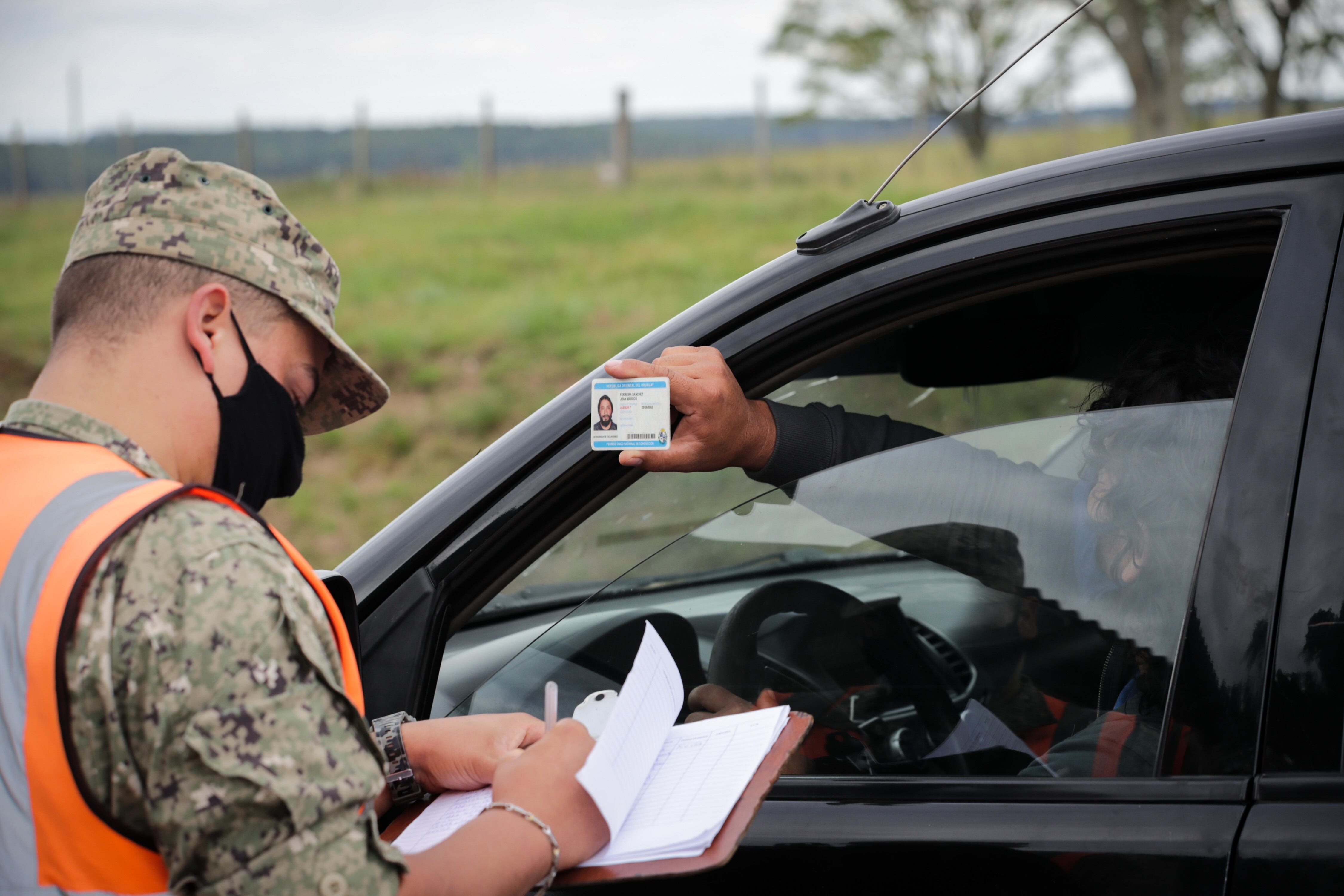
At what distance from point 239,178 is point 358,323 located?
742cm

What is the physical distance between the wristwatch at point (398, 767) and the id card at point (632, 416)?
18.4 inches

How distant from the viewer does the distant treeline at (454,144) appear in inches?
548

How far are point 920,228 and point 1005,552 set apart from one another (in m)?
0.46

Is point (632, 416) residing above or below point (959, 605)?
above

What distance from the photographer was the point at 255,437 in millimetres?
1106

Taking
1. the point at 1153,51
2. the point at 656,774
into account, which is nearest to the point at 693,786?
the point at 656,774

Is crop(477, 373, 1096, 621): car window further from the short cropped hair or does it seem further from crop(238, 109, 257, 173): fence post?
crop(238, 109, 257, 173): fence post

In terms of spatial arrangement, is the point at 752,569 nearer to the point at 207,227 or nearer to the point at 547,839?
the point at 547,839

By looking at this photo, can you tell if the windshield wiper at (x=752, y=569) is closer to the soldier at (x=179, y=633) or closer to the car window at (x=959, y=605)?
the car window at (x=959, y=605)

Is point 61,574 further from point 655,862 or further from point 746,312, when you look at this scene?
point 746,312

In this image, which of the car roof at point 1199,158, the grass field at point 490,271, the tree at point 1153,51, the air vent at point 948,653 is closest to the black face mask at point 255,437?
the car roof at point 1199,158

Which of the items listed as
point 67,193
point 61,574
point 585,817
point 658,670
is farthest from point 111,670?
point 67,193

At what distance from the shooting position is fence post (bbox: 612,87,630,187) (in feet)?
39.5

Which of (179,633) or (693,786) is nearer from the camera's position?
(179,633)
